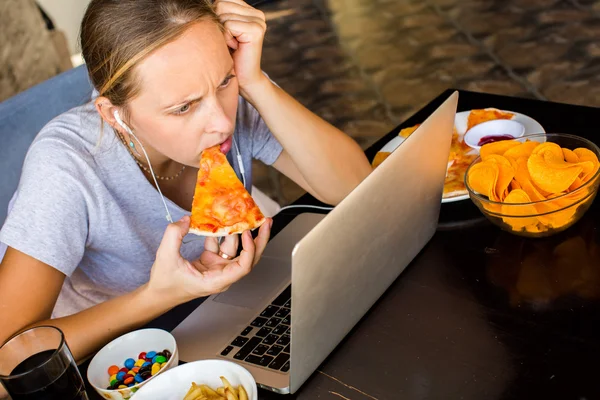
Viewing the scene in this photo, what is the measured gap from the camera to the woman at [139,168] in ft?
4.49

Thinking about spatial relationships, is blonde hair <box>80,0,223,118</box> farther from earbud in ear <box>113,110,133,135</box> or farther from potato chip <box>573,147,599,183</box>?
potato chip <box>573,147,599,183</box>

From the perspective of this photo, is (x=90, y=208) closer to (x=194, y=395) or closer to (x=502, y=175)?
(x=194, y=395)

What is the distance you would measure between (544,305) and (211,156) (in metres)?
0.72

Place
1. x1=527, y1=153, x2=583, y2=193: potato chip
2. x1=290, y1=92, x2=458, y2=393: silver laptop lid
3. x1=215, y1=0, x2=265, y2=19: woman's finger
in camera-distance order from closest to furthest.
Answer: x1=290, y1=92, x2=458, y2=393: silver laptop lid
x1=527, y1=153, x2=583, y2=193: potato chip
x1=215, y1=0, x2=265, y2=19: woman's finger

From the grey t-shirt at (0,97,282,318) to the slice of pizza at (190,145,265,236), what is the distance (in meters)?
0.23

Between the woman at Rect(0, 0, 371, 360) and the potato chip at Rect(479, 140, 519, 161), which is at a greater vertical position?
the woman at Rect(0, 0, 371, 360)

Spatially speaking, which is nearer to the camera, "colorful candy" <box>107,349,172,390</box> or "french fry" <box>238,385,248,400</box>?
"french fry" <box>238,385,248,400</box>

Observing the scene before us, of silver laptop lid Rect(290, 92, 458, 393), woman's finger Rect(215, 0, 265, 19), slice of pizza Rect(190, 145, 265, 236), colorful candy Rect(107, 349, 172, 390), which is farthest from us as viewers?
woman's finger Rect(215, 0, 265, 19)

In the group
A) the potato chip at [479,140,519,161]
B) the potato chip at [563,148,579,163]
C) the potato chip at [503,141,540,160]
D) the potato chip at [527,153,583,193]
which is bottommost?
the potato chip at [563,148,579,163]

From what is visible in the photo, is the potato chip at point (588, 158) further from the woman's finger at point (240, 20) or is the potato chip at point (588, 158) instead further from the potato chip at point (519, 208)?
the woman's finger at point (240, 20)

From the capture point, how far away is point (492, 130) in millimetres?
1735

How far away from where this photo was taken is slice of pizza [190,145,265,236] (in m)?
1.43

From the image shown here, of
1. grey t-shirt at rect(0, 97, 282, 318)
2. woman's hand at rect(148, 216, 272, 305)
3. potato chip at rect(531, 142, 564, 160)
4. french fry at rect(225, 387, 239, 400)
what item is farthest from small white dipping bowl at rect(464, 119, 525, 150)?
french fry at rect(225, 387, 239, 400)

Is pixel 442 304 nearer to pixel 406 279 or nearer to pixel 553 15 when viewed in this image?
pixel 406 279
